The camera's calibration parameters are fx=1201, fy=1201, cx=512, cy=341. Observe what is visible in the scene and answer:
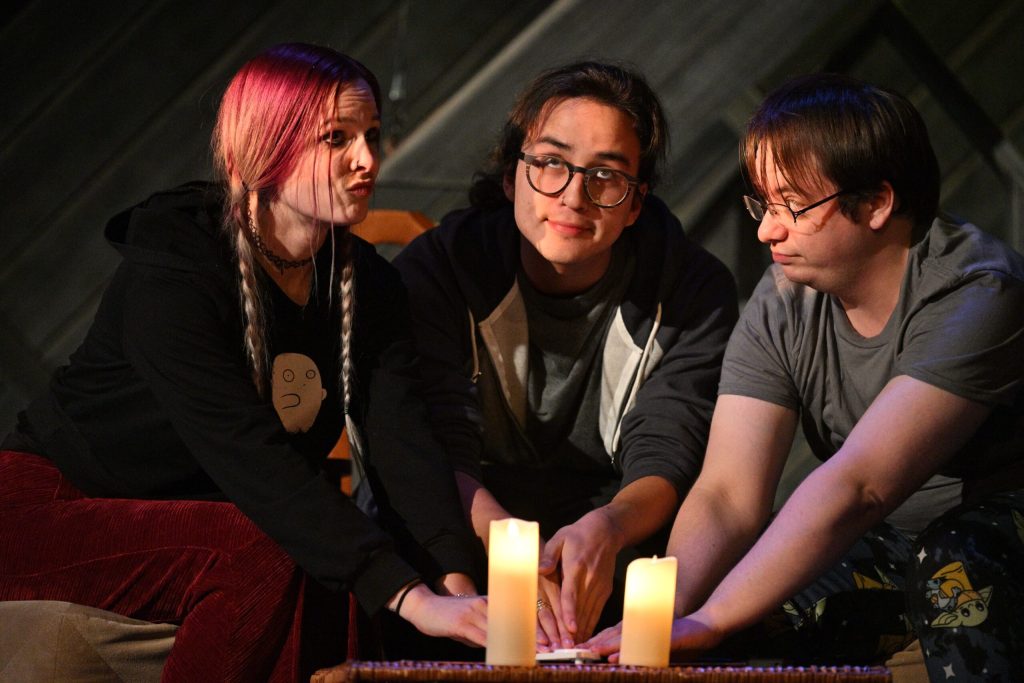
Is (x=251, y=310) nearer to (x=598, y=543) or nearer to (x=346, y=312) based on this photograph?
(x=346, y=312)

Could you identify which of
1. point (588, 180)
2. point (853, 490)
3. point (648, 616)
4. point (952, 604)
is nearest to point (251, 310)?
point (588, 180)

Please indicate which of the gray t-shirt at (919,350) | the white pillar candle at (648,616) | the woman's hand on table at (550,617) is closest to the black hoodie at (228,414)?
the woman's hand on table at (550,617)

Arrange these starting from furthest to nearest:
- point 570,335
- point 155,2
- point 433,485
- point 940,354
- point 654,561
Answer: point 155,2 < point 570,335 < point 433,485 < point 940,354 < point 654,561

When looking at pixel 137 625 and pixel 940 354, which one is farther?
pixel 940 354

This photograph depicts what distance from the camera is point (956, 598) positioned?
1.55 metres

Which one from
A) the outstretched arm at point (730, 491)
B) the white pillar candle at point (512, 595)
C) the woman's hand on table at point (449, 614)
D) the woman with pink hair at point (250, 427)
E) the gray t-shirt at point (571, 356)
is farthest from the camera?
the gray t-shirt at point (571, 356)

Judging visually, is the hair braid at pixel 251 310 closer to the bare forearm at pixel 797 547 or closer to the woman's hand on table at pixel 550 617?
the woman's hand on table at pixel 550 617

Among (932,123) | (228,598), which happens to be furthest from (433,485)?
(932,123)

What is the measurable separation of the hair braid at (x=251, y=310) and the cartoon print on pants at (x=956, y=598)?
967 mm

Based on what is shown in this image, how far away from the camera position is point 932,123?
329cm

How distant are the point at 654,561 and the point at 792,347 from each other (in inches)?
29.0

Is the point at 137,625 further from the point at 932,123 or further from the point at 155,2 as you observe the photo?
the point at 932,123

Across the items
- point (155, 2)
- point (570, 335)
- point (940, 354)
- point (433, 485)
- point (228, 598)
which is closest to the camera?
point (228, 598)

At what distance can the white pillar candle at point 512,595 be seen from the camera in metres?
1.28
